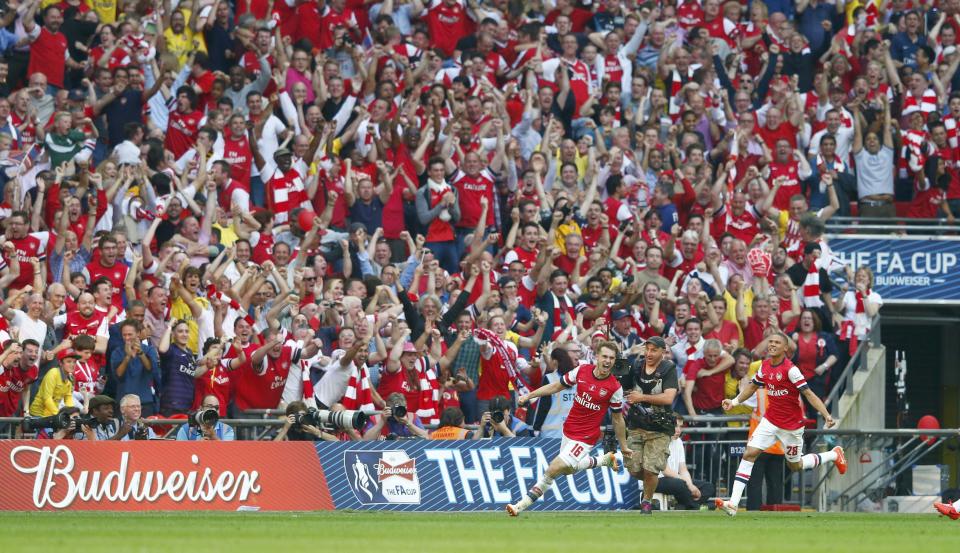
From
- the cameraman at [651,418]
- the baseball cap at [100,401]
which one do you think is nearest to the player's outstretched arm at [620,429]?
the cameraman at [651,418]

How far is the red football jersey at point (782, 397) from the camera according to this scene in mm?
19312

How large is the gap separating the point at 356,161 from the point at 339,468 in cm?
696

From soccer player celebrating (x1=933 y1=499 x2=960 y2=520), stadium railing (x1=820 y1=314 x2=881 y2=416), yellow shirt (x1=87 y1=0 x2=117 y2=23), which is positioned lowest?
stadium railing (x1=820 y1=314 x2=881 y2=416)

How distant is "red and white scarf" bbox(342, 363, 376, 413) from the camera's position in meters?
21.3

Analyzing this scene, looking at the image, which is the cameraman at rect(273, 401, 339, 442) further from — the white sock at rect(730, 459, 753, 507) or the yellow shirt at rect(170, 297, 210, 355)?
the white sock at rect(730, 459, 753, 507)

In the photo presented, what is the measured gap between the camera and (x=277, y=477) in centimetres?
1997

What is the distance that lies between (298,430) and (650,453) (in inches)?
172

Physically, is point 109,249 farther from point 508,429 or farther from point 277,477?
point 508,429

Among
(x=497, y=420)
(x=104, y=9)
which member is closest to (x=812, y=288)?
(x=497, y=420)

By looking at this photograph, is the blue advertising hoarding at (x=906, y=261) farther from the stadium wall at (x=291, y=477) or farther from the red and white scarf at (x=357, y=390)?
the red and white scarf at (x=357, y=390)

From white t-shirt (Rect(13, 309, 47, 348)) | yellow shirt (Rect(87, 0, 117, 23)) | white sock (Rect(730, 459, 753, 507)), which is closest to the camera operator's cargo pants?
white sock (Rect(730, 459, 753, 507))

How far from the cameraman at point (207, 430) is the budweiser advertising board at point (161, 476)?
243 mm

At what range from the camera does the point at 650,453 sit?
19203 millimetres

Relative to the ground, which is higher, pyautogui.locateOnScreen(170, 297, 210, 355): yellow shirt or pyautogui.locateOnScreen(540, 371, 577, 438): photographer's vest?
pyautogui.locateOnScreen(170, 297, 210, 355): yellow shirt
